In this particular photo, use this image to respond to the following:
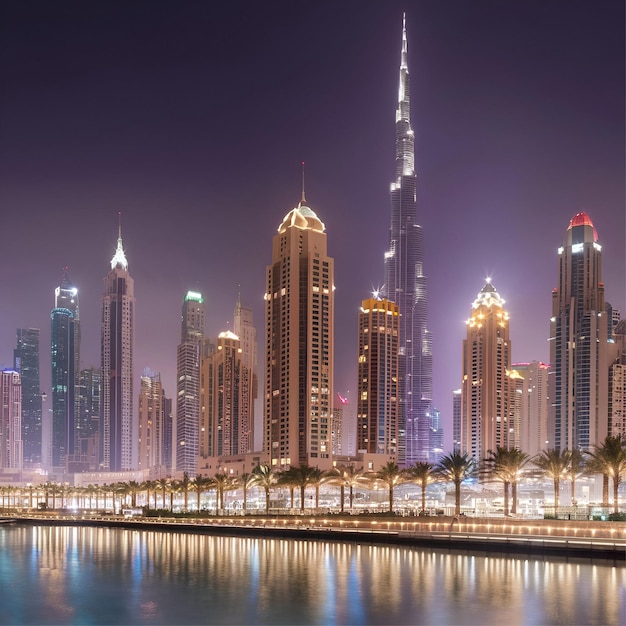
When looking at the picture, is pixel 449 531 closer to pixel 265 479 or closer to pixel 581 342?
pixel 265 479

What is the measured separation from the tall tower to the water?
97.5 metres

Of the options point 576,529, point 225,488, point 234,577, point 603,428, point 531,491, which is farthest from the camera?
point 603,428

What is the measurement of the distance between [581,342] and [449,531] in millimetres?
98147

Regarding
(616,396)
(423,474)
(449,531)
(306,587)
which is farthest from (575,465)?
(616,396)

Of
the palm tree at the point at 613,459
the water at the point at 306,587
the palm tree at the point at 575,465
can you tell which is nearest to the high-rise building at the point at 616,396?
the palm tree at the point at 575,465

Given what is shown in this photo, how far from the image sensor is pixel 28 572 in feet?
211

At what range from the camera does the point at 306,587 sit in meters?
53.9

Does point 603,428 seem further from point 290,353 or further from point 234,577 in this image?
point 234,577

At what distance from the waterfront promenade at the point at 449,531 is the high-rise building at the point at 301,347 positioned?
63.6 m

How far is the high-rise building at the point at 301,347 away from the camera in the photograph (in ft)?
545

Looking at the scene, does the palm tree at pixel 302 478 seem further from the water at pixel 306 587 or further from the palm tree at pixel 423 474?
the water at pixel 306 587

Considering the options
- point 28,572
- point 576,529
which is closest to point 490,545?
point 576,529

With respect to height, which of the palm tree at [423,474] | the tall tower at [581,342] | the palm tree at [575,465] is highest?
the tall tower at [581,342]

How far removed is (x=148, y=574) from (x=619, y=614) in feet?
108
